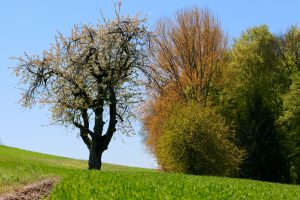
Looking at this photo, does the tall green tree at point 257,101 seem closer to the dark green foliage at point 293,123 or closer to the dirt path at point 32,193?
the dark green foliage at point 293,123

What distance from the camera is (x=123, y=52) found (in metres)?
40.7

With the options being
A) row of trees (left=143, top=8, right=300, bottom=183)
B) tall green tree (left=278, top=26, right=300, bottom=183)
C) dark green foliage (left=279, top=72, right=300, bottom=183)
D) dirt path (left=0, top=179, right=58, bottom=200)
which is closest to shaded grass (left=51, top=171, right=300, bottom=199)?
dirt path (left=0, top=179, right=58, bottom=200)

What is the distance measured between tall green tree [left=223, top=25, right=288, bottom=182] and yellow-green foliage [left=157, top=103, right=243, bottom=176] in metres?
6.01

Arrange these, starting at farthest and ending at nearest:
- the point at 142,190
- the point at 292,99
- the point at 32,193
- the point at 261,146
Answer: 1. the point at 292,99
2. the point at 261,146
3. the point at 32,193
4. the point at 142,190

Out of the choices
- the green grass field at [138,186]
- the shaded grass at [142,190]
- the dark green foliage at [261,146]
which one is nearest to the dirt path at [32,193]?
the green grass field at [138,186]

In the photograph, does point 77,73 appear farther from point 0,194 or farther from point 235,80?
point 235,80

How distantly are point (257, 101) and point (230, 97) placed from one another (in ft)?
12.1

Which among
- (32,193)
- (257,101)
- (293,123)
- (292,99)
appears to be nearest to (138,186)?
(32,193)

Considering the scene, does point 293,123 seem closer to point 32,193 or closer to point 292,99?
point 292,99

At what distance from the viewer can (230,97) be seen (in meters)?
57.8

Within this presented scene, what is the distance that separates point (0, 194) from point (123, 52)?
21.7 meters

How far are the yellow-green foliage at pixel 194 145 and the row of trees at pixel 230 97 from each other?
16cm

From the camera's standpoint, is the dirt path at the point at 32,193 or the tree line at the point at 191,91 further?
the tree line at the point at 191,91

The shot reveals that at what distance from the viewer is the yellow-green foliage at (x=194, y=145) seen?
4541cm
